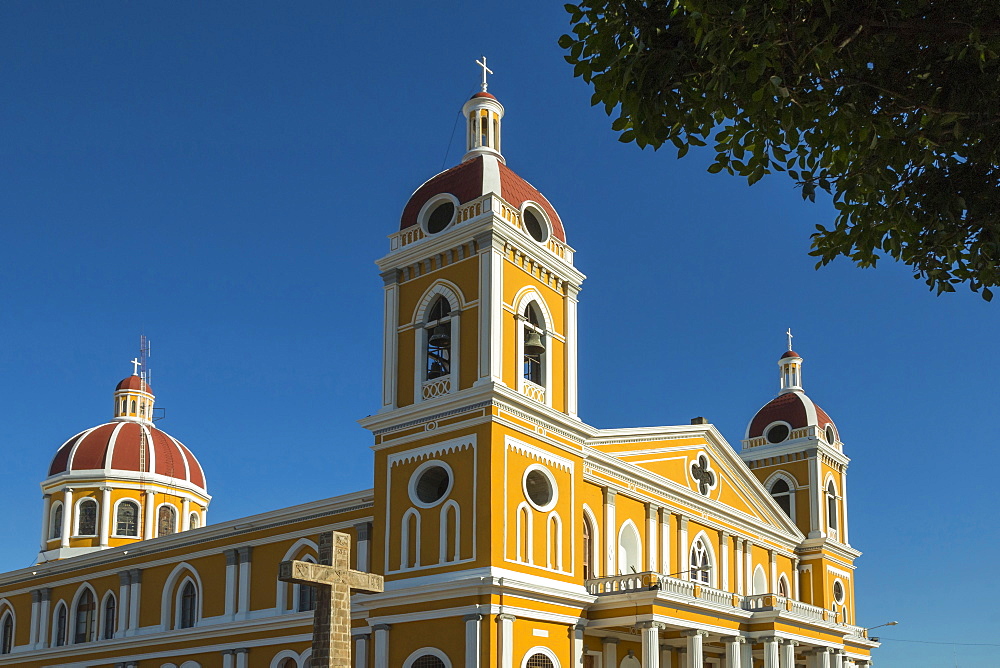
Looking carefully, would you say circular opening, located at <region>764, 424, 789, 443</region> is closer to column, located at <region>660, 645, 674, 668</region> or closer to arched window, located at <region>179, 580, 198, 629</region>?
column, located at <region>660, 645, 674, 668</region>

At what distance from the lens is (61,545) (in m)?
41.1

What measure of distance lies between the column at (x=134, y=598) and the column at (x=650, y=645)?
1706 centimetres

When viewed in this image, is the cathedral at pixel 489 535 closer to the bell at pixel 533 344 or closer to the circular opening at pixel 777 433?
the bell at pixel 533 344

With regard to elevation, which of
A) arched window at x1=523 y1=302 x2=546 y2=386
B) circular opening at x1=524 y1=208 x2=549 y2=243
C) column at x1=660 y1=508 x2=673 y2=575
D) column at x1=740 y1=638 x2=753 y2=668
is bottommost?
column at x1=740 y1=638 x2=753 y2=668

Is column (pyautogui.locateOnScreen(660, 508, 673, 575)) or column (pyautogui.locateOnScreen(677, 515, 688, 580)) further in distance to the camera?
column (pyautogui.locateOnScreen(677, 515, 688, 580))

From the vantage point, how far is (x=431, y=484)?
969 inches

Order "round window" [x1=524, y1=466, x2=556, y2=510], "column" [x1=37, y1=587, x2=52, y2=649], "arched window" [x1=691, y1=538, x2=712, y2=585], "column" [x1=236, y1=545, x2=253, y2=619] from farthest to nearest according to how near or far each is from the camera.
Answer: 1. "column" [x1=37, y1=587, x2=52, y2=649]
2. "arched window" [x1=691, y1=538, x2=712, y2=585]
3. "column" [x1=236, y1=545, x2=253, y2=619]
4. "round window" [x1=524, y1=466, x2=556, y2=510]

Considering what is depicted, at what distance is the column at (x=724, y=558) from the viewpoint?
3153 centimetres

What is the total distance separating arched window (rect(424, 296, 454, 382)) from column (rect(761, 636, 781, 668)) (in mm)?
10508

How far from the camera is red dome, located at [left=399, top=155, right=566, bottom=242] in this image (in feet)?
83.5

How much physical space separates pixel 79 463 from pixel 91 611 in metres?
8.88

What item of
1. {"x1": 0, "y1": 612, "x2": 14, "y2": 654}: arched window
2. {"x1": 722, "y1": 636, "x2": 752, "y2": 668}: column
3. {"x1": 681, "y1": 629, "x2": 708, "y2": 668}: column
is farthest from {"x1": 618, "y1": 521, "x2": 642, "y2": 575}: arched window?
{"x1": 0, "y1": 612, "x2": 14, "y2": 654}: arched window

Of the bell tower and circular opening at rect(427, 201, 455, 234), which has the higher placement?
circular opening at rect(427, 201, 455, 234)

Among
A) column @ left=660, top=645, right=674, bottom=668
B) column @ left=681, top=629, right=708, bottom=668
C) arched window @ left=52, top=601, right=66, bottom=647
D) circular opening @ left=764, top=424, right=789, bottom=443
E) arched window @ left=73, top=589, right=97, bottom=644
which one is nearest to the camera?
column @ left=681, top=629, right=708, bottom=668
